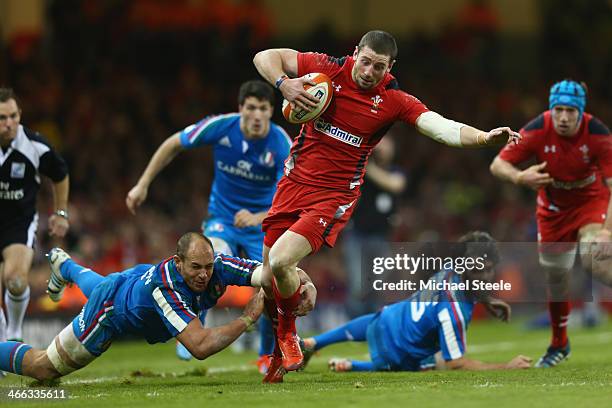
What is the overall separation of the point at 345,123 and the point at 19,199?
3754mm

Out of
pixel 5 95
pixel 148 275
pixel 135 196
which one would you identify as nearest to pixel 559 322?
pixel 135 196

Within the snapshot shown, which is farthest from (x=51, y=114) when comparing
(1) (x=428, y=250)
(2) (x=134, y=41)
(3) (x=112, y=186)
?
(1) (x=428, y=250)

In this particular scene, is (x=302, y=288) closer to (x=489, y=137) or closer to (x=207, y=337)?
(x=207, y=337)

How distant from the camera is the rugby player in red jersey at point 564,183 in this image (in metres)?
11.1

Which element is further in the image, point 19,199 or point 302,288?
point 19,199

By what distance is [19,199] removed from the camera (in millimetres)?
11344

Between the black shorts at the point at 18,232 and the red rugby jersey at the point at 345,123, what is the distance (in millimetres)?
3239

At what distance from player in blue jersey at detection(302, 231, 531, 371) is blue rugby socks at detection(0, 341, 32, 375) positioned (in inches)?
101

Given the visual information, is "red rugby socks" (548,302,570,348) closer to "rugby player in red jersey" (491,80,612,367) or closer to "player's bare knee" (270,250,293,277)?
"rugby player in red jersey" (491,80,612,367)

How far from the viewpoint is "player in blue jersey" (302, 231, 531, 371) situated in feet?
34.4

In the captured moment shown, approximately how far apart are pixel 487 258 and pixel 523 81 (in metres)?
18.1

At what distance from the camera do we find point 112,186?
20.1m

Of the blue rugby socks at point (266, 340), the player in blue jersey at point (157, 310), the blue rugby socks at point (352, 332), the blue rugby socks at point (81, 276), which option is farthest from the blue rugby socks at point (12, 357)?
the blue rugby socks at point (352, 332)

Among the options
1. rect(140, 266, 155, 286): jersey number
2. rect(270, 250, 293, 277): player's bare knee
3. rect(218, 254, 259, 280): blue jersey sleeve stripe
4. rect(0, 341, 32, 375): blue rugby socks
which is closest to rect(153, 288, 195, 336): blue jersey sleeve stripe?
rect(140, 266, 155, 286): jersey number
